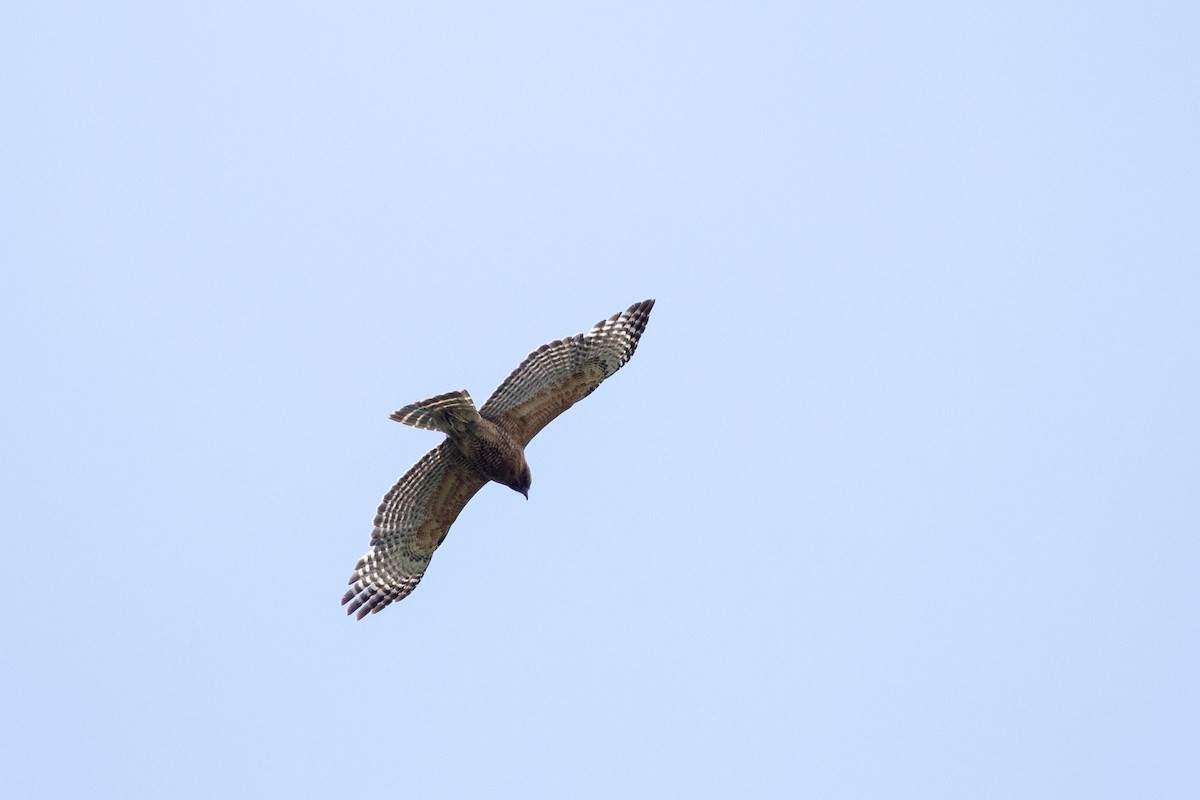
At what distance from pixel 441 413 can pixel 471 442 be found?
462 mm

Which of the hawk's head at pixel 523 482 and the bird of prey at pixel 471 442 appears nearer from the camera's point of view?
the bird of prey at pixel 471 442

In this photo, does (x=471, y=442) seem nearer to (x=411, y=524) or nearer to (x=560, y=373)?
(x=560, y=373)

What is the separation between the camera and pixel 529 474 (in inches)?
601

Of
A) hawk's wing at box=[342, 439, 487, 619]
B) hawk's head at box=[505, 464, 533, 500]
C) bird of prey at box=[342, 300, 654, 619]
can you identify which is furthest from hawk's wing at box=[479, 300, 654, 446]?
hawk's wing at box=[342, 439, 487, 619]

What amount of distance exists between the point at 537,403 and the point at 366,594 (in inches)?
112

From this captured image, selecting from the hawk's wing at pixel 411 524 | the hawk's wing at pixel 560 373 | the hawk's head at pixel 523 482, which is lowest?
the hawk's wing at pixel 411 524

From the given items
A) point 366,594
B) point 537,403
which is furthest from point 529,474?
point 366,594

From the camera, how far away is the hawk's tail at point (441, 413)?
14.2 meters

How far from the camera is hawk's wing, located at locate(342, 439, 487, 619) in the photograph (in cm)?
1523

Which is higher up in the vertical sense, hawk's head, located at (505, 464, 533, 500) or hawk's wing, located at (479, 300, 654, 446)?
hawk's wing, located at (479, 300, 654, 446)

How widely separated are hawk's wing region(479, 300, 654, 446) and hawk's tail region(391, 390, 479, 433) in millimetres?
367

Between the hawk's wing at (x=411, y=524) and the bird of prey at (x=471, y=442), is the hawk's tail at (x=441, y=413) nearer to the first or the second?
the bird of prey at (x=471, y=442)

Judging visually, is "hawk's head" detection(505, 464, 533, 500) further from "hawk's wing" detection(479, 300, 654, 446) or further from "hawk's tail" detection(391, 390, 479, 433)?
"hawk's tail" detection(391, 390, 479, 433)

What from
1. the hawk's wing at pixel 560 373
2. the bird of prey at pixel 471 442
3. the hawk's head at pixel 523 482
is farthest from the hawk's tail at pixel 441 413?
the hawk's head at pixel 523 482
